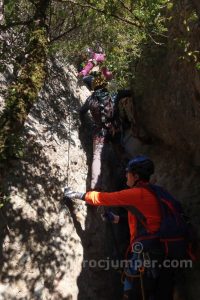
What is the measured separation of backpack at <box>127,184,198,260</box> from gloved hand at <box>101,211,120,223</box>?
5.18 feet

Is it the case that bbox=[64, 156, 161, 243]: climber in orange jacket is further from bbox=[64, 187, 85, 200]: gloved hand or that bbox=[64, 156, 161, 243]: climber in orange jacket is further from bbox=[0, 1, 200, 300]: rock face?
bbox=[0, 1, 200, 300]: rock face

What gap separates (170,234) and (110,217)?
214 centimetres

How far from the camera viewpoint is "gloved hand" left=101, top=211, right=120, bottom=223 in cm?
753

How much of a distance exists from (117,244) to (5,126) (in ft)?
11.6

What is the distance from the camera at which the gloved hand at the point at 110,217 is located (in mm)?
7527

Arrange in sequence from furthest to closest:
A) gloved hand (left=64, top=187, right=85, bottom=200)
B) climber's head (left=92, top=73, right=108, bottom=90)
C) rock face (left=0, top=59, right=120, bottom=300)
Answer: climber's head (left=92, top=73, right=108, bottom=90) → gloved hand (left=64, top=187, right=85, bottom=200) → rock face (left=0, top=59, right=120, bottom=300)

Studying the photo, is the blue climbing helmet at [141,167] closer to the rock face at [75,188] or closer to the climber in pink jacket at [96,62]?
the rock face at [75,188]

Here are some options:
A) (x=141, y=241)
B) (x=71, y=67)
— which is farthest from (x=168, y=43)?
(x=71, y=67)

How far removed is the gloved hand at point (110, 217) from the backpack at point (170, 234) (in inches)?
62.2

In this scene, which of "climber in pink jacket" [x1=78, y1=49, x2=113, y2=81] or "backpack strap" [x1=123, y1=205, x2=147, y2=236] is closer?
"backpack strap" [x1=123, y1=205, x2=147, y2=236]

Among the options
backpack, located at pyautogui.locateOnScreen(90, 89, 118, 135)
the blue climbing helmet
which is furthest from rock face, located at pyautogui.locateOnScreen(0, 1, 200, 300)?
the blue climbing helmet

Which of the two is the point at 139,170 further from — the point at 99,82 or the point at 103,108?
the point at 99,82

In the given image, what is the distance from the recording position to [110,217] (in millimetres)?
7680

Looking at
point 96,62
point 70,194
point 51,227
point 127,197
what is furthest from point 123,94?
point 127,197
